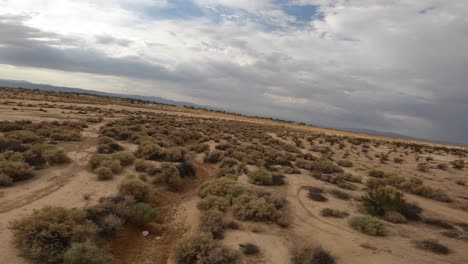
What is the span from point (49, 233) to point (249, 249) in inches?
220

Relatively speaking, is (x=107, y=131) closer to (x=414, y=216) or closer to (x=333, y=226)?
(x=333, y=226)

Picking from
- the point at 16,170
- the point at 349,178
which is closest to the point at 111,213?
the point at 16,170

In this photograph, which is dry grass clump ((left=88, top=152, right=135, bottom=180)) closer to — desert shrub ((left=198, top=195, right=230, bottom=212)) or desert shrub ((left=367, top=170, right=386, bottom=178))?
desert shrub ((left=198, top=195, right=230, bottom=212))

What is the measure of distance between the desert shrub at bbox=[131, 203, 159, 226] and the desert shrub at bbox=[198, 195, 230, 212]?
2.12 metres

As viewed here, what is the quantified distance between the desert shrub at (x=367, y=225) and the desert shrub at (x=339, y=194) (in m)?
4.01

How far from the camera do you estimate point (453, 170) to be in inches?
1168

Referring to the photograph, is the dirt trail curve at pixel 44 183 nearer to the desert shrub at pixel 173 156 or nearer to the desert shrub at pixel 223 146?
the desert shrub at pixel 173 156

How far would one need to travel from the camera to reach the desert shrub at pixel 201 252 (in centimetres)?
891

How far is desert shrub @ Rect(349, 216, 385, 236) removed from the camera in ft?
38.9

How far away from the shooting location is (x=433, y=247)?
35.8ft

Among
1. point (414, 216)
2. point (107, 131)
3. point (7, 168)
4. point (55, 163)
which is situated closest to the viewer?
point (7, 168)

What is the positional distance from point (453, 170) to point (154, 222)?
96.2ft

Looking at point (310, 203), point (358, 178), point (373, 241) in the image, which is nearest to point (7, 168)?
point (310, 203)

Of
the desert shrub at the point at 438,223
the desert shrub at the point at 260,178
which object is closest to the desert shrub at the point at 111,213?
the desert shrub at the point at 260,178
